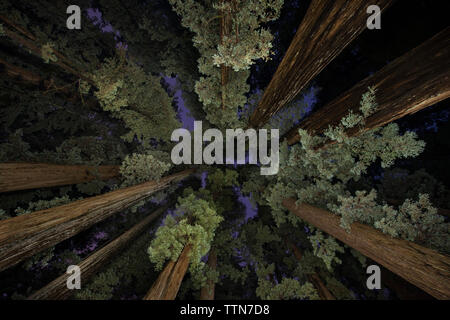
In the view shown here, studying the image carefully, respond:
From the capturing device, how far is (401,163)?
6.30 metres

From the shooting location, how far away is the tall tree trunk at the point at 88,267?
3.59 meters

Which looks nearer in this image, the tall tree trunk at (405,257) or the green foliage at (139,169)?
the tall tree trunk at (405,257)

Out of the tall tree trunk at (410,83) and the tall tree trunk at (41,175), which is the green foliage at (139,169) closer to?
the tall tree trunk at (41,175)

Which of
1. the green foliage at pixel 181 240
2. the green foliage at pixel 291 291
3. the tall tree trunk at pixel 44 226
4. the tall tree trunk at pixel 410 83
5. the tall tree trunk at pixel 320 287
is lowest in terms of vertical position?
the tall tree trunk at pixel 320 287

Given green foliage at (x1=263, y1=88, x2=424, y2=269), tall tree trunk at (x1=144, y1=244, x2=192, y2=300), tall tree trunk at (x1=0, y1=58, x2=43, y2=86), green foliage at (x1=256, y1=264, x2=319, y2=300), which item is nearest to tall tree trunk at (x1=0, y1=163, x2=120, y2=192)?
tall tree trunk at (x1=144, y1=244, x2=192, y2=300)

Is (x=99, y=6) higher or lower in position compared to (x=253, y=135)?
higher

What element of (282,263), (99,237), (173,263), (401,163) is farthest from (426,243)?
(99,237)

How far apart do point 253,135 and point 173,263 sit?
562 cm

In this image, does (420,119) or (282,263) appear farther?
(282,263)

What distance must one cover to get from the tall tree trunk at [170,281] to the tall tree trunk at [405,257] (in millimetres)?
3768

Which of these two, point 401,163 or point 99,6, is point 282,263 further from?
point 99,6

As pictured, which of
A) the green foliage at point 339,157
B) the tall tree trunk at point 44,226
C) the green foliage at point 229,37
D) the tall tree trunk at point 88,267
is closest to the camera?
the tall tree trunk at point 44,226

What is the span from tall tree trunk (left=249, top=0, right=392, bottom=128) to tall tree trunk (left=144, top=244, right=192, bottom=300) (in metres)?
4.95

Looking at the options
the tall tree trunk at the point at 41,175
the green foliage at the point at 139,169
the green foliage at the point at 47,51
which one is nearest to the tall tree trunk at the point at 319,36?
the green foliage at the point at 139,169
